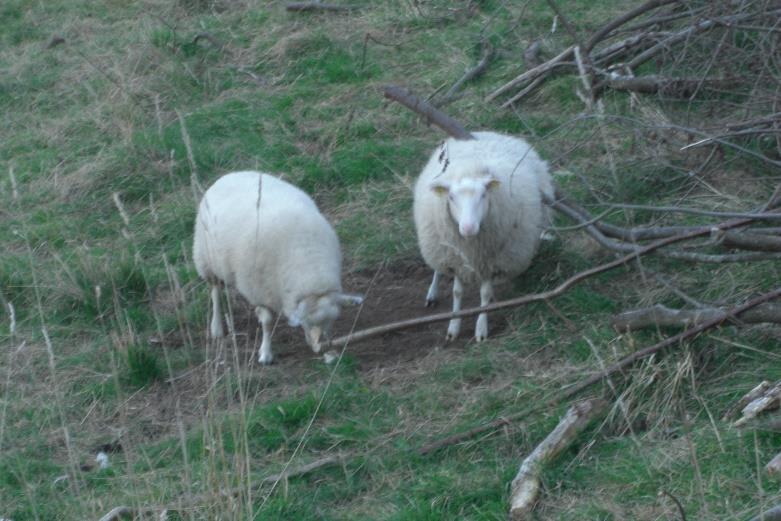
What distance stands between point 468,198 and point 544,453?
156cm

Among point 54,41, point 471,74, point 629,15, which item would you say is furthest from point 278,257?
point 54,41

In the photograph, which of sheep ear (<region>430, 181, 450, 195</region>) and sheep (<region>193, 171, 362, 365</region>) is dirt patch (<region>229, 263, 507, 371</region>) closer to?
sheep (<region>193, 171, 362, 365</region>)

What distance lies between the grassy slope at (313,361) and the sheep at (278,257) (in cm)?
27

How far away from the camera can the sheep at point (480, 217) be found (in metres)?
5.38

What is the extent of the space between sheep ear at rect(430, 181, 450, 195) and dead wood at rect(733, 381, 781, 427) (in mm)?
1929

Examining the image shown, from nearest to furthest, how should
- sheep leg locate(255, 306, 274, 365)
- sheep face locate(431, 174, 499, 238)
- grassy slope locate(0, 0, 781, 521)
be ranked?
grassy slope locate(0, 0, 781, 521) → sheep face locate(431, 174, 499, 238) → sheep leg locate(255, 306, 274, 365)

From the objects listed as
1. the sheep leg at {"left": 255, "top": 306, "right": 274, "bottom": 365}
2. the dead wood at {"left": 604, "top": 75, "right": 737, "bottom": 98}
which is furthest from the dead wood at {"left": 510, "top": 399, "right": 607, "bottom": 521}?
the dead wood at {"left": 604, "top": 75, "right": 737, "bottom": 98}

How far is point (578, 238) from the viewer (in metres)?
6.00

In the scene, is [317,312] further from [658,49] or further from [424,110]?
[658,49]

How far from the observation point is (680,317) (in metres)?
4.31

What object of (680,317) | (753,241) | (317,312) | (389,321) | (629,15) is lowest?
(389,321)

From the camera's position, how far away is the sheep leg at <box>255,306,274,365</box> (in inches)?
220

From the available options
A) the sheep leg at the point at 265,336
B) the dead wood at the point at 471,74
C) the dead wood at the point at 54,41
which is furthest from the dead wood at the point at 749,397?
the dead wood at the point at 54,41

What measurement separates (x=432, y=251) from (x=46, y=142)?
3.89 m
